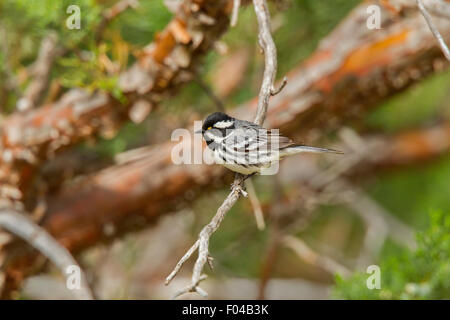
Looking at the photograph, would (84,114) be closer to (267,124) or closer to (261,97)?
(267,124)

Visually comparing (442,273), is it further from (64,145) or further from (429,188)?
(429,188)

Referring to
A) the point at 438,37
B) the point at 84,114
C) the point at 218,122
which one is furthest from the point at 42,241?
the point at 438,37

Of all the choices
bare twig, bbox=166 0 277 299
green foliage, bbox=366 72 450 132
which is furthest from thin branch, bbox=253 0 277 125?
green foliage, bbox=366 72 450 132

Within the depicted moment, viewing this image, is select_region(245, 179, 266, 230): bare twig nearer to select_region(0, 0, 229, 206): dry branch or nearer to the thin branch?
select_region(0, 0, 229, 206): dry branch

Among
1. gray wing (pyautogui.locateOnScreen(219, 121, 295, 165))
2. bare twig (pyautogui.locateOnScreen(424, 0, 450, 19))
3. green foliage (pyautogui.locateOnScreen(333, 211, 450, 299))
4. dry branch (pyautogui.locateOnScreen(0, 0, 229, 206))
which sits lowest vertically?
green foliage (pyautogui.locateOnScreen(333, 211, 450, 299))

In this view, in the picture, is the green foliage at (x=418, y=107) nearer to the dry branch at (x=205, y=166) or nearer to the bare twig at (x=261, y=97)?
the dry branch at (x=205, y=166)
